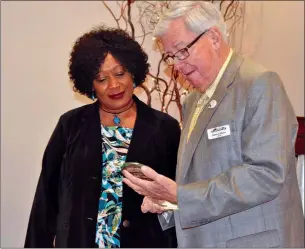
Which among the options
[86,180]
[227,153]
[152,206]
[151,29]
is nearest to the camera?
[227,153]

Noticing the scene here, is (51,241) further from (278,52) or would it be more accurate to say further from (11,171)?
(278,52)

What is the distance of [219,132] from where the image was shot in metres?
1.47

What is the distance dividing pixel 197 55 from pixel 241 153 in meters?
0.38

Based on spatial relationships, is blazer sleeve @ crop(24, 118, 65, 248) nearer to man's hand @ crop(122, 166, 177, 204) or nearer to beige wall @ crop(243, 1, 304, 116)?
man's hand @ crop(122, 166, 177, 204)

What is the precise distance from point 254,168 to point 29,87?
1.96 metres

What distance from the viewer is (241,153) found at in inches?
56.4

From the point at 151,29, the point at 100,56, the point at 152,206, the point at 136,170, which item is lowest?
the point at 152,206

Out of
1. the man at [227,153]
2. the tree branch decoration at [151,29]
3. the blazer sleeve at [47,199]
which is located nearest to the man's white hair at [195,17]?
the man at [227,153]

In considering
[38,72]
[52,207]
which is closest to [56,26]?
[38,72]

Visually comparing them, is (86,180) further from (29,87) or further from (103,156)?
(29,87)

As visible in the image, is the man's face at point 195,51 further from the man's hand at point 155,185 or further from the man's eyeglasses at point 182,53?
the man's hand at point 155,185

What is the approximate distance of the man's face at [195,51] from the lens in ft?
5.21

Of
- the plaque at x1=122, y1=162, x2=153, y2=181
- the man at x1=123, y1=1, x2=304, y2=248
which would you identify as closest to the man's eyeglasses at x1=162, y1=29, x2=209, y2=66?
the man at x1=123, y1=1, x2=304, y2=248

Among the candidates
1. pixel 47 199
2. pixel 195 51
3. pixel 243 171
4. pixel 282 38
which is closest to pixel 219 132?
pixel 243 171
